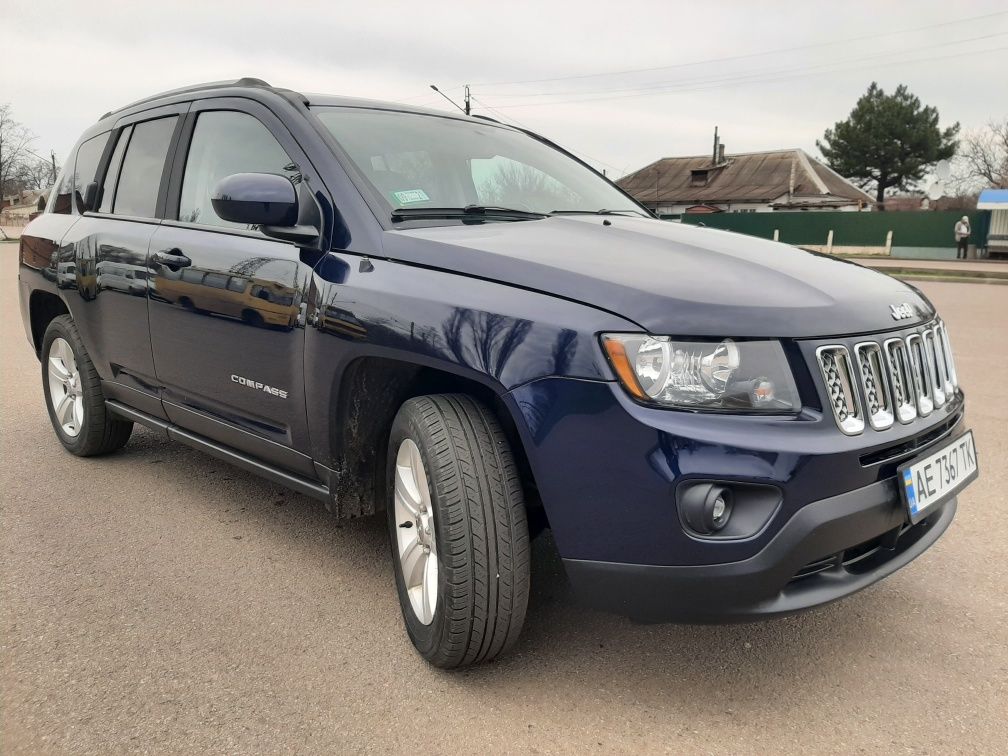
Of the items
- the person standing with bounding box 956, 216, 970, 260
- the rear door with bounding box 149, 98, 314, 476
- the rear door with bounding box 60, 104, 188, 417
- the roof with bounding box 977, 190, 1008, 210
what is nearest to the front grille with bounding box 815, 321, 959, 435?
the rear door with bounding box 149, 98, 314, 476

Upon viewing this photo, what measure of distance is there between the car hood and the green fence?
2811cm

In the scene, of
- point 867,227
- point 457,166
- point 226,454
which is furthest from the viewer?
point 867,227

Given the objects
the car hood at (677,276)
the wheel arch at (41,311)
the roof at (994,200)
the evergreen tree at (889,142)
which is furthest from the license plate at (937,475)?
the evergreen tree at (889,142)

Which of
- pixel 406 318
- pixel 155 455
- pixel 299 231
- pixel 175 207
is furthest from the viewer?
pixel 155 455

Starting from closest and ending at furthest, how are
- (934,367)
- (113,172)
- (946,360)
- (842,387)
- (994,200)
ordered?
(842,387) < (934,367) < (946,360) < (113,172) < (994,200)

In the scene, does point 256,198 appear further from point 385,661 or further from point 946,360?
point 946,360

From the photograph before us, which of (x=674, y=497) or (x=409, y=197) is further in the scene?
(x=409, y=197)

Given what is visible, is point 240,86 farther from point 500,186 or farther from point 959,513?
point 959,513

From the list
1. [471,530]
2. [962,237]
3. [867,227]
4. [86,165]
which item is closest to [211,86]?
[86,165]

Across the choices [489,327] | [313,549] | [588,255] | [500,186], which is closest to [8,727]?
[313,549]

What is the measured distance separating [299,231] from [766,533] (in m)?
1.70

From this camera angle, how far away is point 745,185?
5219cm

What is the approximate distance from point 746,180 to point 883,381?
178ft

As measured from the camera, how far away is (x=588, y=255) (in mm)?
2232
